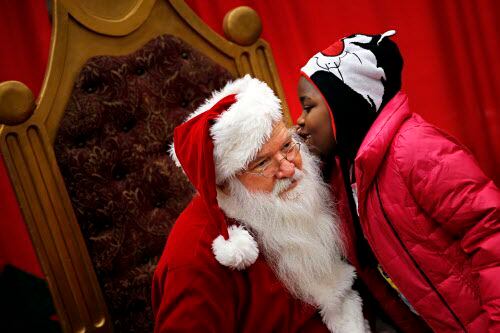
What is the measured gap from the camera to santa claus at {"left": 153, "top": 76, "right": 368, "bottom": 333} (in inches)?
43.7

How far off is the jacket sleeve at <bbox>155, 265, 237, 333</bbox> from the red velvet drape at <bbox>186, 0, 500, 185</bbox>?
1.51m

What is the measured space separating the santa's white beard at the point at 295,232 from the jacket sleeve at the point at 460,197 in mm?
282

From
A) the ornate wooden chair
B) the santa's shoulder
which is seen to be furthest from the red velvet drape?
the santa's shoulder

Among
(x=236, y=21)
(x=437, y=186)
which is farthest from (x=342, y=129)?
(x=236, y=21)

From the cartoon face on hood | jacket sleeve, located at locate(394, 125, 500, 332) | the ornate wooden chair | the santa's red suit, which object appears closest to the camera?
jacket sleeve, located at locate(394, 125, 500, 332)

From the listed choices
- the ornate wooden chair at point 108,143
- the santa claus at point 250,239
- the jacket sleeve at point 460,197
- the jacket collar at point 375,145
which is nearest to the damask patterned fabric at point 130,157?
the ornate wooden chair at point 108,143

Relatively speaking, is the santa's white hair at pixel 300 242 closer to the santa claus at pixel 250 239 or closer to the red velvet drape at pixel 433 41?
the santa claus at pixel 250 239

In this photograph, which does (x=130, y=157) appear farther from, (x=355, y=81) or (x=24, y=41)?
(x=24, y=41)

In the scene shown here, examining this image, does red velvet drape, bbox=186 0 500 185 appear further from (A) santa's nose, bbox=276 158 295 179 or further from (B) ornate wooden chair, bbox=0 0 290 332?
(A) santa's nose, bbox=276 158 295 179

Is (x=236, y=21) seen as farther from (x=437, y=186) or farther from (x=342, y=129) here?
(x=437, y=186)

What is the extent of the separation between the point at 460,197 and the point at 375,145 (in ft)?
0.75

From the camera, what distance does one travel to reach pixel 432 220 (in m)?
1.09

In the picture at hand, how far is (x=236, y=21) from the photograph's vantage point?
5.29 ft

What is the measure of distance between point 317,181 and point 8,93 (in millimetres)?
914
